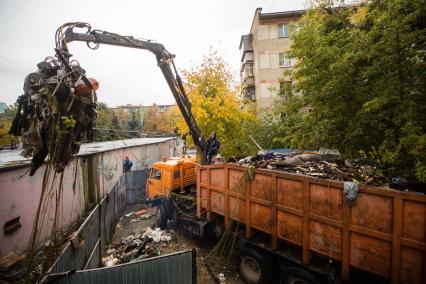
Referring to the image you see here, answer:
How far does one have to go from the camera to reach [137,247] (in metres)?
7.20

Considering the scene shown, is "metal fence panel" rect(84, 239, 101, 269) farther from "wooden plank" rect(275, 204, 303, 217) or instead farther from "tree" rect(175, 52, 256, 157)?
"tree" rect(175, 52, 256, 157)

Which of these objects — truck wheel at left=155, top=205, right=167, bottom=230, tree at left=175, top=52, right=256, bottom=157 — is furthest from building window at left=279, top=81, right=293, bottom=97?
truck wheel at left=155, top=205, right=167, bottom=230

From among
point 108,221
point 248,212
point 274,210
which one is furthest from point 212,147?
point 108,221

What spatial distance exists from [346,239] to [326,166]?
60.5 inches

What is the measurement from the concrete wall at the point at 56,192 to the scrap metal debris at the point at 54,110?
0.36 m

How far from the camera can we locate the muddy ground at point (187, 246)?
5.91 m

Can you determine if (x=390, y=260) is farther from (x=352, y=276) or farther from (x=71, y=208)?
(x=71, y=208)

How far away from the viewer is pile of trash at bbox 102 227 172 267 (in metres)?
6.57

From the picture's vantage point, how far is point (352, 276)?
414 cm

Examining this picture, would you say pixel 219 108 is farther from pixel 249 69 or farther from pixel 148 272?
pixel 249 69

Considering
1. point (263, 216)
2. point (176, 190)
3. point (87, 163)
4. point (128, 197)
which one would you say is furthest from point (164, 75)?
point (128, 197)

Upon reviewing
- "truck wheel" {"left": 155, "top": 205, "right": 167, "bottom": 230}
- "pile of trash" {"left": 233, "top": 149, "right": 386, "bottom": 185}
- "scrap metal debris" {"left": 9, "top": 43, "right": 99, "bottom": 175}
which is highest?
"scrap metal debris" {"left": 9, "top": 43, "right": 99, "bottom": 175}

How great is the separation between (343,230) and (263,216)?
5.52 feet

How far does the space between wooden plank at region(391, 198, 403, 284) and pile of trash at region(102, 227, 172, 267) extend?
5.30 m
